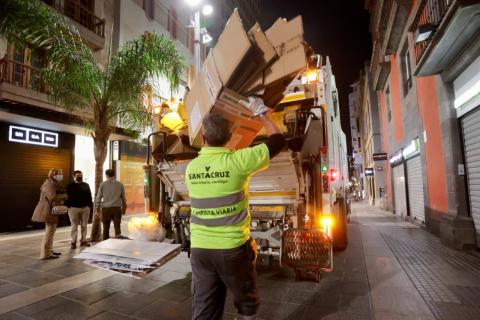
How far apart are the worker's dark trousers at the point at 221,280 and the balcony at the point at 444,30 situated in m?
5.31

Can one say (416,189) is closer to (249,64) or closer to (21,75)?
(249,64)

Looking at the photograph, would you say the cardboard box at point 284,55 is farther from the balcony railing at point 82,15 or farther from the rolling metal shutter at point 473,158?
the balcony railing at point 82,15

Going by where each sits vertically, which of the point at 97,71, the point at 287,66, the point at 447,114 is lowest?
the point at 287,66

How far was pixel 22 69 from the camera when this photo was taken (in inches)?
392

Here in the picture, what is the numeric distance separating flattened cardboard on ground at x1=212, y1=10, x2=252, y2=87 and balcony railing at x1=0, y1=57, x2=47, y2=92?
9.01 metres

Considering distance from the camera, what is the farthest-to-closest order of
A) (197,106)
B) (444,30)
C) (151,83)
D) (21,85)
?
(151,83) → (21,85) → (444,30) → (197,106)

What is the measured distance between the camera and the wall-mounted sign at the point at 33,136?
9.63 metres

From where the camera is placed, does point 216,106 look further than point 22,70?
No

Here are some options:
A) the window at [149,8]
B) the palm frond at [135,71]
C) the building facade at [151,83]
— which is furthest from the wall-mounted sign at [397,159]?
the window at [149,8]

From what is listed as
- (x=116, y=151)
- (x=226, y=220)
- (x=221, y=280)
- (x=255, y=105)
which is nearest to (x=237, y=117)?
(x=255, y=105)

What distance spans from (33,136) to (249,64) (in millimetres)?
10571

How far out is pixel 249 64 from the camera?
2.52 m

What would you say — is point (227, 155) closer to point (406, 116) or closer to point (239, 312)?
point (239, 312)

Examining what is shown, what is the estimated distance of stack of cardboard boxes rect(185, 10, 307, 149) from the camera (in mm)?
2463
